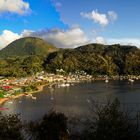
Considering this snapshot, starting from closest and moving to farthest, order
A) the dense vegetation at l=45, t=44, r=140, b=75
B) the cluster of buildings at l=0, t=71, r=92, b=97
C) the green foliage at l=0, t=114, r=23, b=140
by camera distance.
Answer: the green foliage at l=0, t=114, r=23, b=140, the cluster of buildings at l=0, t=71, r=92, b=97, the dense vegetation at l=45, t=44, r=140, b=75

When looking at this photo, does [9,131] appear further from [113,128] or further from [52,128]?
[113,128]

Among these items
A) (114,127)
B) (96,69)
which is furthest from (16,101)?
(96,69)

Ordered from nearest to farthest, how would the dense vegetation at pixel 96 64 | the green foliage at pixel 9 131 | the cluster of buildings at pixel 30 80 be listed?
the green foliage at pixel 9 131
the cluster of buildings at pixel 30 80
the dense vegetation at pixel 96 64


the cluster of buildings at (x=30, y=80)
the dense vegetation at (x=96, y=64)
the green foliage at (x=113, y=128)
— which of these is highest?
the dense vegetation at (x=96, y=64)

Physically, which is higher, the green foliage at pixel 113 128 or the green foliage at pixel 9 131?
the green foliage at pixel 113 128

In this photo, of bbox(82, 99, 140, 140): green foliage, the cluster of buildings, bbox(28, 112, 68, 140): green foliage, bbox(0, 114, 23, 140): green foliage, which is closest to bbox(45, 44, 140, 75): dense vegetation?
the cluster of buildings

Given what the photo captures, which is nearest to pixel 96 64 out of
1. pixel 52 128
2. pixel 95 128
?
pixel 52 128

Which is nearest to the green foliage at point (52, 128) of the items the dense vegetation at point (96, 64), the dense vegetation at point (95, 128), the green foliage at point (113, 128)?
the dense vegetation at point (95, 128)

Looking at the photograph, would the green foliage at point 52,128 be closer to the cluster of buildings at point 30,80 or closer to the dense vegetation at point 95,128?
the dense vegetation at point 95,128

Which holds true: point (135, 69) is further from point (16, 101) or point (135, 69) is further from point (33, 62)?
point (16, 101)

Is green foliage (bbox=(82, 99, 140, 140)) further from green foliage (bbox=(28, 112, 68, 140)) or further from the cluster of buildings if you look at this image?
the cluster of buildings

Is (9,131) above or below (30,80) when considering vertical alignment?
above

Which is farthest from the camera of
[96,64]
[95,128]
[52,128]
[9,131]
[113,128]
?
[96,64]
